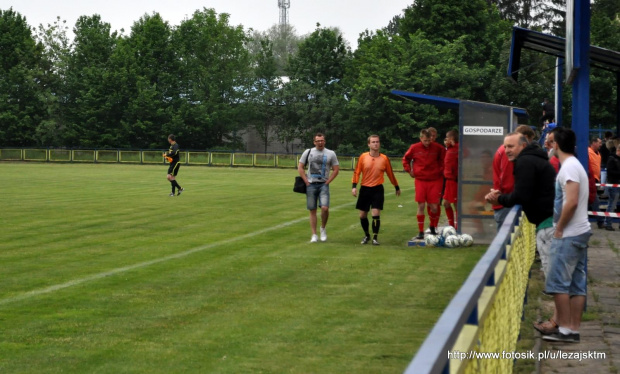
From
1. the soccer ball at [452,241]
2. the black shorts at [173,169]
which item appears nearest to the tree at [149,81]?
the black shorts at [173,169]

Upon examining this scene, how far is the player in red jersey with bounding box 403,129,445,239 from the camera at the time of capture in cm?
1636

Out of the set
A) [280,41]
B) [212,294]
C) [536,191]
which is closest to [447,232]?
[212,294]

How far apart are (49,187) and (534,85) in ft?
132

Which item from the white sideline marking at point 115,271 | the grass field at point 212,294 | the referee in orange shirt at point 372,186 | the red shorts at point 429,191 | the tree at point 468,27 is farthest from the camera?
the tree at point 468,27

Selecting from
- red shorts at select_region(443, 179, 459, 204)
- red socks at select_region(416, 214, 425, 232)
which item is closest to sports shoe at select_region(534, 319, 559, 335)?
red socks at select_region(416, 214, 425, 232)

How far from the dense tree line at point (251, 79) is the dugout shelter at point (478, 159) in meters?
47.7

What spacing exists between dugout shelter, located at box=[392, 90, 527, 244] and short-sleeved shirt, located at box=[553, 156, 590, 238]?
27.4 ft

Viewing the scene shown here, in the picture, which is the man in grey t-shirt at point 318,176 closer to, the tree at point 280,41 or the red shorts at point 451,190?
the red shorts at point 451,190

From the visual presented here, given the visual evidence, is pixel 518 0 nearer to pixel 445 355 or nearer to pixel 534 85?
pixel 534 85

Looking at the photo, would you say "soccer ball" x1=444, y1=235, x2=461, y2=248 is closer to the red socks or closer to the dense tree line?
the red socks

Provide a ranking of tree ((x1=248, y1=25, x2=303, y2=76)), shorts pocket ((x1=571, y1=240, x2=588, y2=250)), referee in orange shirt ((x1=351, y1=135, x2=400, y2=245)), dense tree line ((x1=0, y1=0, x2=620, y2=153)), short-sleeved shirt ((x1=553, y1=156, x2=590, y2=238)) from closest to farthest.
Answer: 1. short-sleeved shirt ((x1=553, y1=156, x2=590, y2=238))
2. shorts pocket ((x1=571, y1=240, x2=588, y2=250))
3. referee in orange shirt ((x1=351, y1=135, x2=400, y2=245))
4. dense tree line ((x1=0, y1=0, x2=620, y2=153))
5. tree ((x1=248, y1=25, x2=303, y2=76))

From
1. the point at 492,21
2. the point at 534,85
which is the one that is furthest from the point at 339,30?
the point at 534,85

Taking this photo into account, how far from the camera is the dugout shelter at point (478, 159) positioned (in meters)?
16.2

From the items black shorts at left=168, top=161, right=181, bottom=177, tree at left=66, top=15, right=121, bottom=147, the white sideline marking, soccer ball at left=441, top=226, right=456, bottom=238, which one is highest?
tree at left=66, top=15, right=121, bottom=147
